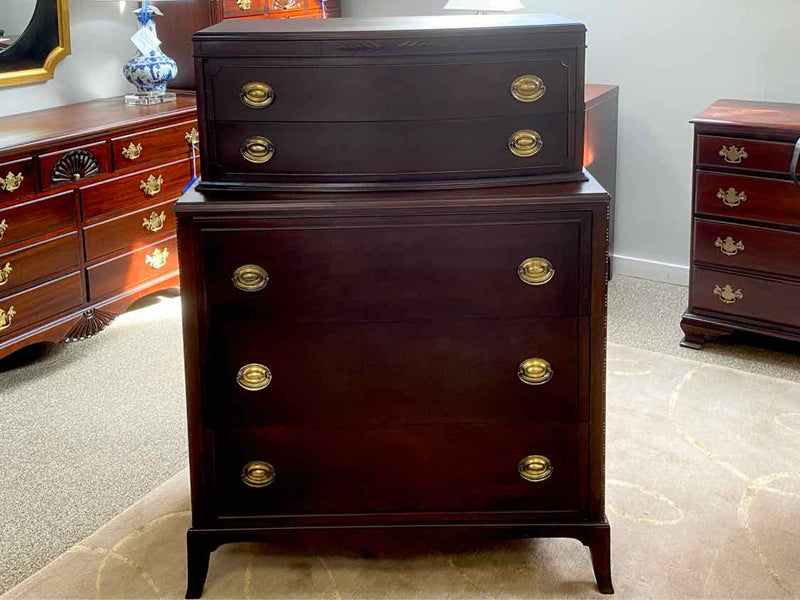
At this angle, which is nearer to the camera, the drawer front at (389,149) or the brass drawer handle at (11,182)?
the drawer front at (389,149)

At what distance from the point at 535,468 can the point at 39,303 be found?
202 cm

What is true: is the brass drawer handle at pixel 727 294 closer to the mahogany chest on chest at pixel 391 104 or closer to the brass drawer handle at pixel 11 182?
the mahogany chest on chest at pixel 391 104

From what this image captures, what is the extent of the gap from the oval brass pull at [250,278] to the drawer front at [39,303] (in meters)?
1.61

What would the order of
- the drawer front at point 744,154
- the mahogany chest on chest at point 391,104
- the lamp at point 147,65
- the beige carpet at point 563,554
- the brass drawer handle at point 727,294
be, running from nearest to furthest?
the mahogany chest on chest at point 391,104
the beige carpet at point 563,554
the drawer front at point 744,154
the brass drawer handle at point 727,294
the lamp at point 147,65

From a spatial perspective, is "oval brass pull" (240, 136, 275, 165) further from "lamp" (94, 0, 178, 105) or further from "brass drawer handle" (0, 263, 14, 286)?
"lamp" (94, 0, 178, 105)

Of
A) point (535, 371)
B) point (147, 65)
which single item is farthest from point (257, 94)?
point (147, 65)

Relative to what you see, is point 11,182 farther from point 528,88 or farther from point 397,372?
point 528,88

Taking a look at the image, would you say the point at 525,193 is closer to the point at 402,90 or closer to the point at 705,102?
the point at 402,90

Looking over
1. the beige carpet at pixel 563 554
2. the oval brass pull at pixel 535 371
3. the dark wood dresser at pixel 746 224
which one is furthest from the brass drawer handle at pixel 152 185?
the oval brass pull at pixel 535 371

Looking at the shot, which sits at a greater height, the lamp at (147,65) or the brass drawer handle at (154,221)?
the lamp at (147,65)

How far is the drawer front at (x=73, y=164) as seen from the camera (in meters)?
3.28

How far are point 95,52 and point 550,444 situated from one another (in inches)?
114

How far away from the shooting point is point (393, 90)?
1.86 metres

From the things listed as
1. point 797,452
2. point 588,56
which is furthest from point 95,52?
point 797,452
